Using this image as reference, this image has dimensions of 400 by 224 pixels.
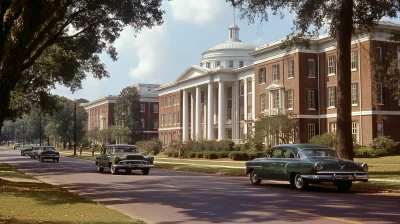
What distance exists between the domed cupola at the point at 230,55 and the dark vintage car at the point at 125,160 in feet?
205

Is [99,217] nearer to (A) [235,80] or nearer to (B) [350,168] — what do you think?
(B) [350,168]

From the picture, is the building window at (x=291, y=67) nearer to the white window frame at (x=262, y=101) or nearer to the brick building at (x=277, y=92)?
the brick building at (x=277, y=92)

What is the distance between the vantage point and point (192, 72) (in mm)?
82875

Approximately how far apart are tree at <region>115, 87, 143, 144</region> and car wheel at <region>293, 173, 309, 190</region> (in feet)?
252

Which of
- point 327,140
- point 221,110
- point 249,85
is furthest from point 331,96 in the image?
point 221,110

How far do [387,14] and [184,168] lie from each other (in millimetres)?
17675

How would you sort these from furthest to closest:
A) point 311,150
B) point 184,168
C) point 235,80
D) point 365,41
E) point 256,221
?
1. point 235,80
2. point 365,41
3. point 184,168
4. point 311,150
5. point 256,221

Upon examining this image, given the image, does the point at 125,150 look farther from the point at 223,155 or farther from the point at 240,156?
the point at 223,155

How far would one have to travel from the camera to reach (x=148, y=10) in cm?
2467

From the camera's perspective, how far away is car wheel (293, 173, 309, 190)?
17469mm

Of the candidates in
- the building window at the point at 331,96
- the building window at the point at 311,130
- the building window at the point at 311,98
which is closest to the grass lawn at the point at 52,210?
the building window at the point at 331,96

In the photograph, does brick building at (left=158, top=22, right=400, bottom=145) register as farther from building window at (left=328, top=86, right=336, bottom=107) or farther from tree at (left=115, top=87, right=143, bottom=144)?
tree at (left=115, top=87, right=143, bottom=144)

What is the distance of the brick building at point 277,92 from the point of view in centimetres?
4869

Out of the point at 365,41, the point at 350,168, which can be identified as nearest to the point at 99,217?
the point at 350,168
